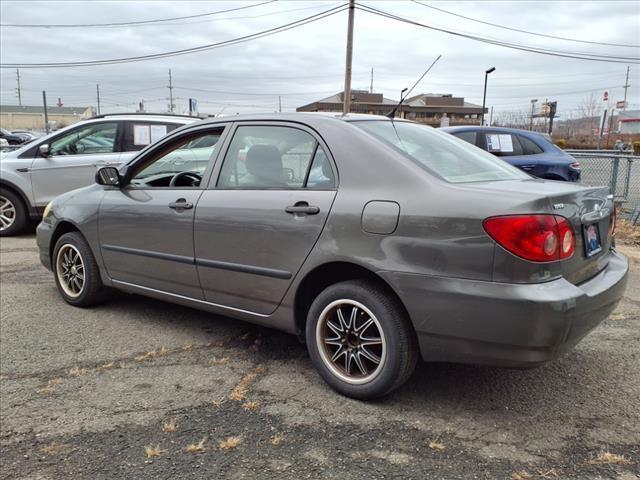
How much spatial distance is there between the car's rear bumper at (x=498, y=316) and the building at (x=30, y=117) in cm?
9664

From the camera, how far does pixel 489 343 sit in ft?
8.52

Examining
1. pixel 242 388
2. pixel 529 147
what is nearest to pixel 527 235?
pixel 242 388

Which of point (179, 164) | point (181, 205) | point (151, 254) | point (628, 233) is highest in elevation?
point (179, 164)

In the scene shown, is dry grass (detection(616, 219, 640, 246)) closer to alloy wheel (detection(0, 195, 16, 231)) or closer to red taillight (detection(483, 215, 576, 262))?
red taillight (detection(483, 215, 576, 262))

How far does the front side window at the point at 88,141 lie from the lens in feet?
27.0

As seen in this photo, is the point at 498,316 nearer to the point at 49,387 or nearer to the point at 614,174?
the point at 49,387

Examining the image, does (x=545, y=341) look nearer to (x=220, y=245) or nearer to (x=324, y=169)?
(x=324, y=169)

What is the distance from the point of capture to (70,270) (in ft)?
15.6

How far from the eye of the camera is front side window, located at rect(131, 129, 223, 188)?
3936mm

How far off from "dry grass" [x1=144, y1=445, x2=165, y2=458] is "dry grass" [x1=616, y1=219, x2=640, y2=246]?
747 centimetres

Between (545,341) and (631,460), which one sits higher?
(545,341)

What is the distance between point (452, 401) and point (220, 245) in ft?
5.59

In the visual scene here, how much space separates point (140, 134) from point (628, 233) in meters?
7.63

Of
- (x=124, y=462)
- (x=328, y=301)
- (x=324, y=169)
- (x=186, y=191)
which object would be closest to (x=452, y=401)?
(x=328, y=301)
